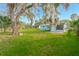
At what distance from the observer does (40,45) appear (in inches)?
83.8

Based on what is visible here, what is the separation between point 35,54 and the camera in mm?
2115

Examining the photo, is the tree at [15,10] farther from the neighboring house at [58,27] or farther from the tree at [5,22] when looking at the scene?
the neighboring house at [58,27]

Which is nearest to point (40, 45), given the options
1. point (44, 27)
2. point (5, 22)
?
point (44, 27)

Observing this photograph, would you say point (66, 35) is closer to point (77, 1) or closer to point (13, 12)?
point (77, 1)

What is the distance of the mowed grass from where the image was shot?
2.12 metres

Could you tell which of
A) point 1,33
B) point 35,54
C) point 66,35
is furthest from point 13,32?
point 66,35

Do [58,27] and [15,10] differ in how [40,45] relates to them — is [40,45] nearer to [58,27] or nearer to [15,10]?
[58,27]

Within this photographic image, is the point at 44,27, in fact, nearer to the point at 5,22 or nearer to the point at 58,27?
the point at 58,27

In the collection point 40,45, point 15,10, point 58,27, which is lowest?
point 40,45

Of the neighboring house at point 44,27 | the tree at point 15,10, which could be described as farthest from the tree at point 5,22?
the neighboring house at point 44,27

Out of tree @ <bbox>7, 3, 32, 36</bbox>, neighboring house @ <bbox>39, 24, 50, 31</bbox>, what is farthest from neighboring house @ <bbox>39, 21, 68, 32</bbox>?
tree @ <bbox>7, 3, 32, 36</bbox>

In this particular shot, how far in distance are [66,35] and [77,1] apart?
0.27m

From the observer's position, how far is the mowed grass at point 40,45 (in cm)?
212

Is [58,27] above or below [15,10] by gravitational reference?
below
